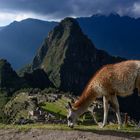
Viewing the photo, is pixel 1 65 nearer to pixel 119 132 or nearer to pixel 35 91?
pixel 35 91

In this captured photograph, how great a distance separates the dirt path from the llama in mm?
1397

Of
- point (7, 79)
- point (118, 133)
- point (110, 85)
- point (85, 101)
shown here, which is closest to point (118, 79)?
point (110, 85)

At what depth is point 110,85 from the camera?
635 inches

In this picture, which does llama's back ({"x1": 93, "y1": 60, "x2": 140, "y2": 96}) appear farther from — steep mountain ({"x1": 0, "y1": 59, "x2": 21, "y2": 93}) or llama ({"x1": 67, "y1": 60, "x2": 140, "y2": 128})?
steep mountain ({"x1": 0, "y1": 59, "x2": 21, "y2": 93})

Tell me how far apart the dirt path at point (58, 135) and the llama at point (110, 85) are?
4.58 ft

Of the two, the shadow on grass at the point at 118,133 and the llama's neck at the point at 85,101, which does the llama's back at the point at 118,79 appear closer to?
the llama's neck at the point at 85,101

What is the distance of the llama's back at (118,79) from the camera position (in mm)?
16109

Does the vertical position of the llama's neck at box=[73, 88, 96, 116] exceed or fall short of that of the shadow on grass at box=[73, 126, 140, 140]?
it exceeds it

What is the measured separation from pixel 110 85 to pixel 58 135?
2857mm

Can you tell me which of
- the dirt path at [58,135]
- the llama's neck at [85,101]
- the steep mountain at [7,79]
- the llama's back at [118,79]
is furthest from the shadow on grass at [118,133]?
the steep mountain at [7,79]

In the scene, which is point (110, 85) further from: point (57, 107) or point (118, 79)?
point (57, 107)

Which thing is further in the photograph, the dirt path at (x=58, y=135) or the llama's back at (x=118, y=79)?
the llama's back at (x=118, y=79)

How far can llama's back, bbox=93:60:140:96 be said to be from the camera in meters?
16.1

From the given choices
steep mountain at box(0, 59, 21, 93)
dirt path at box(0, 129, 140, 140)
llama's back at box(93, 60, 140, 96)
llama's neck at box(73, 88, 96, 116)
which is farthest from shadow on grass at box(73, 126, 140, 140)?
steep mountain at box(0, 59, 21, 93)
